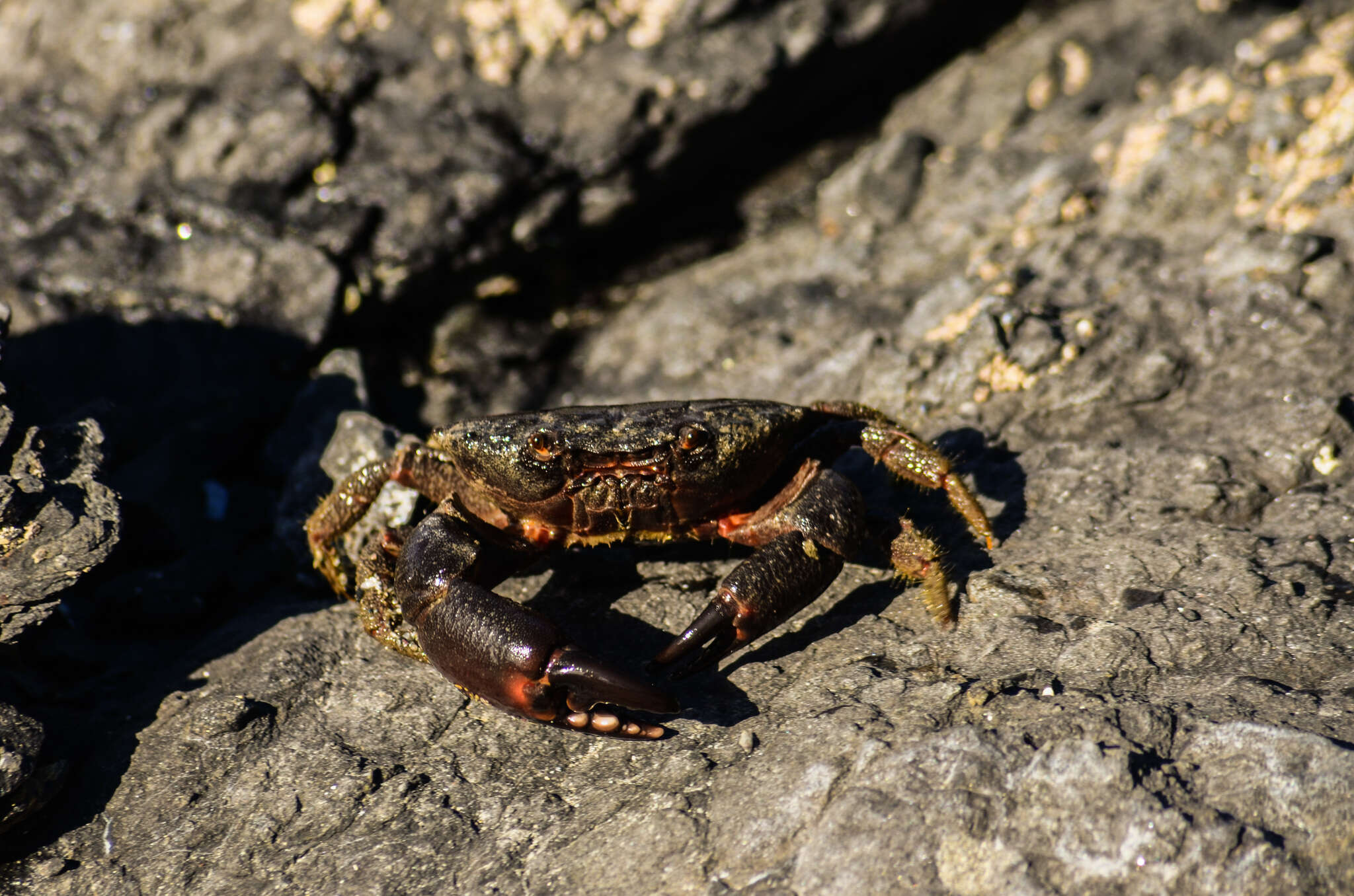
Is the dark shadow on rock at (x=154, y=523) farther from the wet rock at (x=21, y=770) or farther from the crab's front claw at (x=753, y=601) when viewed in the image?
the crab's front claw at (x=753, y=601)

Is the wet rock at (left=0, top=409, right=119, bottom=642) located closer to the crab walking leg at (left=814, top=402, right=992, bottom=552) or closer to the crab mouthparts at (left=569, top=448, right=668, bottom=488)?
the crab mouthparts at (left=569, top=448, right=668, bottom=488)

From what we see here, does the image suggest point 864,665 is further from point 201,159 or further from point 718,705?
point 201,159

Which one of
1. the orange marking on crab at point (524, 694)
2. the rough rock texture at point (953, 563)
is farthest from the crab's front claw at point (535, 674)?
the rough rock texture at point (953, 563)

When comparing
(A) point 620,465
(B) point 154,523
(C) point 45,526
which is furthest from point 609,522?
(B) point 154,523

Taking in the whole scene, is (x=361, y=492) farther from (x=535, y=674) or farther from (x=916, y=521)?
(x=916, y=521)

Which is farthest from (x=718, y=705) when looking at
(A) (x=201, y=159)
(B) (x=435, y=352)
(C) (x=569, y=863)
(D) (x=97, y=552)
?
(A) (x=201, y=159)

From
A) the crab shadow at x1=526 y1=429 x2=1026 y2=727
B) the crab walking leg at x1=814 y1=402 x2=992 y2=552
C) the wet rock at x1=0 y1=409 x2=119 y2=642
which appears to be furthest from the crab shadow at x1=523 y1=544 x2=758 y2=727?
the wet rock at x1=0 y1=409 x2=119 y2=642
